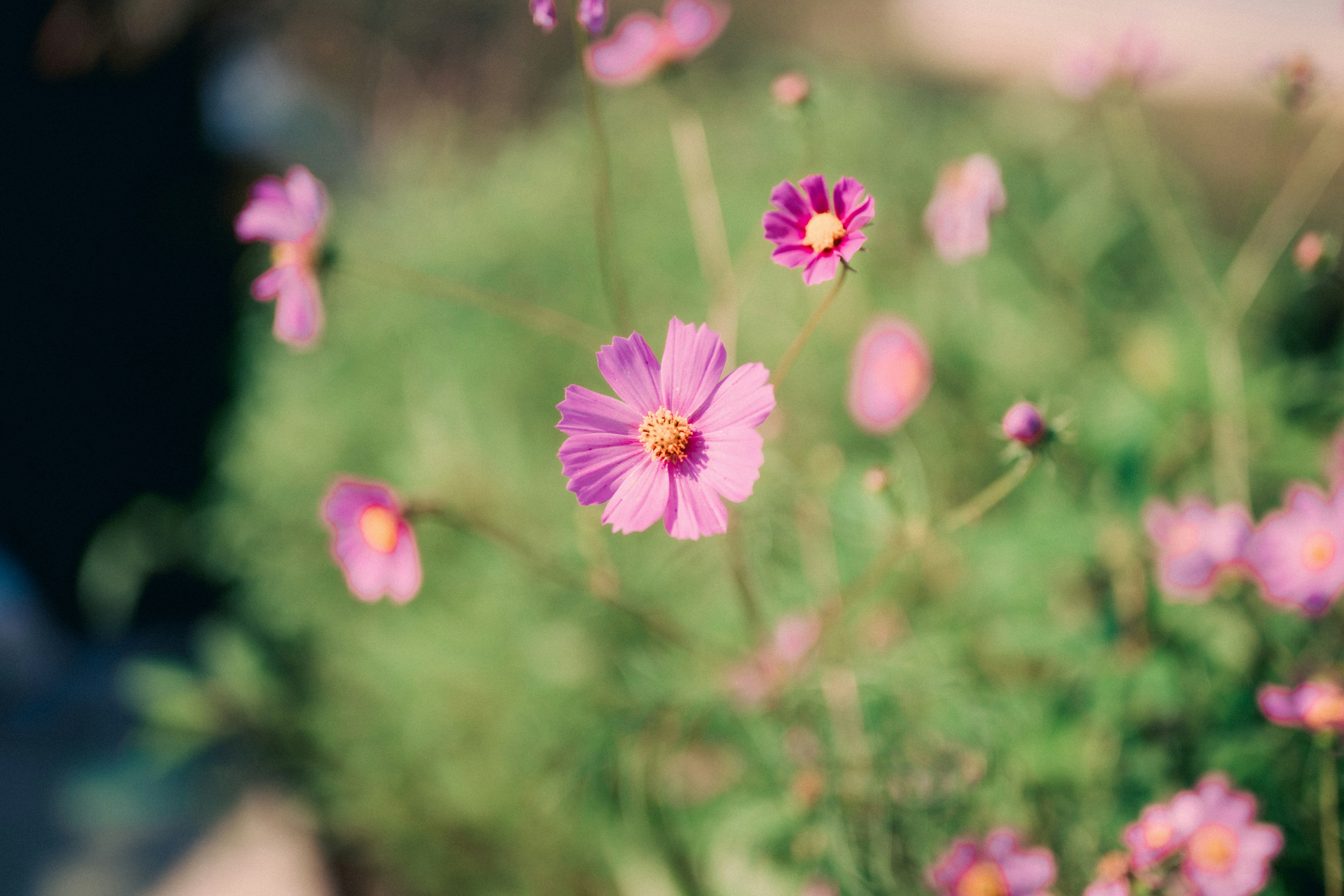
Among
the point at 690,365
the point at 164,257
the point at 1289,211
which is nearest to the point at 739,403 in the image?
the point at 690,365

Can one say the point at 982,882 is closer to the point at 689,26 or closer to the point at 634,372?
the point at 634,372

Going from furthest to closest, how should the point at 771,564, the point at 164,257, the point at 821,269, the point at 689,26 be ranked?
the point at 164,257 < the point at 771,564 < the point at 689,26 < the point at 821,269

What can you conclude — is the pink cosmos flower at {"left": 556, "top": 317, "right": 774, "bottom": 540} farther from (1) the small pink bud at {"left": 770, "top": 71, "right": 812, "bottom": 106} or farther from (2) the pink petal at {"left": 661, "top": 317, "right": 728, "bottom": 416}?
(1) the small pink bud at {"left": 770, "top": 71, "right": 812, "bottom": 106}

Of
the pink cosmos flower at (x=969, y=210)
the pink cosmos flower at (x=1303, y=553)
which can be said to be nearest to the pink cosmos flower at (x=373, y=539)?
the pink cosmos flower at (x=969, y=210)

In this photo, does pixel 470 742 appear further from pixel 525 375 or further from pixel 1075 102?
pixel 1075 102

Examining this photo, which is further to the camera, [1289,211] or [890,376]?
[1289,211]

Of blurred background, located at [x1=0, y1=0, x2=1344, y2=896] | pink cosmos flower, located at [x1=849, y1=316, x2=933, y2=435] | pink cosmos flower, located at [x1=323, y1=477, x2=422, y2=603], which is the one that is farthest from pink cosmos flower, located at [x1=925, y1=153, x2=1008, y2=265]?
blurred background, located at [x1=0, y1=0, x2=1344, y2=896]

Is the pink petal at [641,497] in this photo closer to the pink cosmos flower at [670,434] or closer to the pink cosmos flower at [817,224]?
the pink cosmos flower at [670,434]
